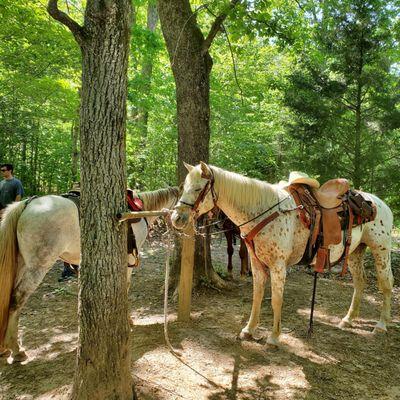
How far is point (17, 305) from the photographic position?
3.51m

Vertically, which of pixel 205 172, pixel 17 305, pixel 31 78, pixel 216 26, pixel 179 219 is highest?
pixel 216 26

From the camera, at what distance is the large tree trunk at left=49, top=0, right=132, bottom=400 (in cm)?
231

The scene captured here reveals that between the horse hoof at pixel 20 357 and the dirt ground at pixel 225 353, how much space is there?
7 cm

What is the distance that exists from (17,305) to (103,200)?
1.96m

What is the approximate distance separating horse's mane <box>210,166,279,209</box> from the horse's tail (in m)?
2.22

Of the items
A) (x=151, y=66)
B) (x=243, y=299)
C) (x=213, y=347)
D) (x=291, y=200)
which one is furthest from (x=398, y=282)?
(x=151, y=66)

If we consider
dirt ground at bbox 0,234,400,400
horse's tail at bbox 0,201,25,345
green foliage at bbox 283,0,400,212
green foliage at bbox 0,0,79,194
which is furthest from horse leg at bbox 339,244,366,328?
green foliage at bbox 0,0,79,194

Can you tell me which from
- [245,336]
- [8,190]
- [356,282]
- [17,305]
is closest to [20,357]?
[17,305]

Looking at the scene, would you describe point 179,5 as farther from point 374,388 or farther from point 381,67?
point 374,388

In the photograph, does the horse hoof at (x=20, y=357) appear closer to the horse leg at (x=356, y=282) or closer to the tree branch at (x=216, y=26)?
the horse leg at (x=356, y=282)

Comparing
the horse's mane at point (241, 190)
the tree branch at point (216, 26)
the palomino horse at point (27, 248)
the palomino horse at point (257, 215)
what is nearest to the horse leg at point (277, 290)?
the palomino horse at point (257, 215)

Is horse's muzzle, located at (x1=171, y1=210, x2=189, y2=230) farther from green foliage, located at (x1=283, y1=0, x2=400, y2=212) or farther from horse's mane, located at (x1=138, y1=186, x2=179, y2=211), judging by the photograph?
green foliage, located at (x1=283, y1=0, x2=400, y2=212)

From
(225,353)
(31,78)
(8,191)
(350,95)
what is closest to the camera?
(225,353)

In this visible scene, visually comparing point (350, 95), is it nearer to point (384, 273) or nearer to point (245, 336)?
point (384, 273)
